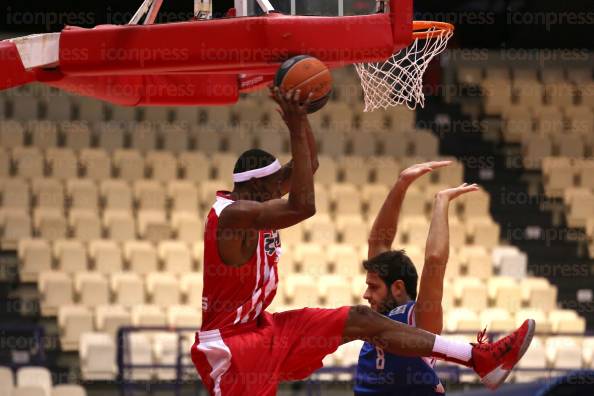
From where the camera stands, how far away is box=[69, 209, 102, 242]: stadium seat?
1177 centimetres

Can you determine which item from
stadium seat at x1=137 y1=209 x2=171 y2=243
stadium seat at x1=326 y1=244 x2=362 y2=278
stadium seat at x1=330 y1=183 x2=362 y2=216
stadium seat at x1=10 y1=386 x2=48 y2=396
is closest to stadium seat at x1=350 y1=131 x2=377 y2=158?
stadium seat at x1=330 y1=183 x2=362 y2=216

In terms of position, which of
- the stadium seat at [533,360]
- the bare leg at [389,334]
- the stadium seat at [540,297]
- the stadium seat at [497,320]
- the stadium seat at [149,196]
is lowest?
the stadium seat at [533,360]

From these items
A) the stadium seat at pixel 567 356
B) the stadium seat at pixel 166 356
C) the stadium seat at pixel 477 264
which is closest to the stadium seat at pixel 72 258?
the stadium seat at pixel 166 356

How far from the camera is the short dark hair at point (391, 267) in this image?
5.51 meters

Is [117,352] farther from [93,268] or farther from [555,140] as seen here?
[555,140]

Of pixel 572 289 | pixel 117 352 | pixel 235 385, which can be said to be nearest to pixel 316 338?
pixel 235 385

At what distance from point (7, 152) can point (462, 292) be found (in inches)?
194

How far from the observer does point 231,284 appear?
210 inches

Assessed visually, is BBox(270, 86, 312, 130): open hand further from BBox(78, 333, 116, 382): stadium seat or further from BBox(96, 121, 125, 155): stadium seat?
BBox(96, 121, 125, 155): stadium seat

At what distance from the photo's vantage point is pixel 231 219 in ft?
16.8

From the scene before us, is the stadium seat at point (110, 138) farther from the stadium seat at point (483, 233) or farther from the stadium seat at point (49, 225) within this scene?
the stadium seat at point (483, 233)

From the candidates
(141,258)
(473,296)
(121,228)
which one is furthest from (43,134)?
(473,296)

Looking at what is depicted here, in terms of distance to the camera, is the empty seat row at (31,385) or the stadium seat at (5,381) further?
the stadium seat at (5,381)

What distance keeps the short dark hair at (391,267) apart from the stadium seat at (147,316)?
17.6 ft
